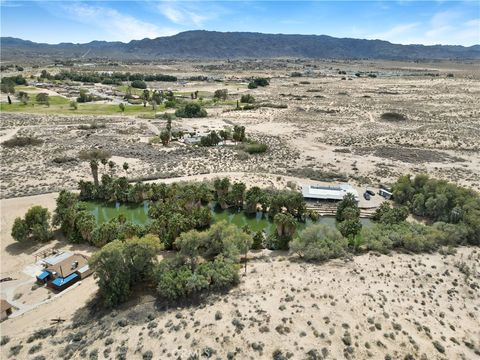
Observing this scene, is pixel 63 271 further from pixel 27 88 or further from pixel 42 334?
pixel 27 88

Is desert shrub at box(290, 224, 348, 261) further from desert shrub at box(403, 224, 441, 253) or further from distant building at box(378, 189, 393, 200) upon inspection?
distant building at box(378, 189, 393, 200)

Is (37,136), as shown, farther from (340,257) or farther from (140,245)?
→ (340,257)

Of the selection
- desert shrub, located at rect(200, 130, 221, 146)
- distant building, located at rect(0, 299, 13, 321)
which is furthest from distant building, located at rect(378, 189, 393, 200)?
distant building, located at rect(0, 299, 13, 321)

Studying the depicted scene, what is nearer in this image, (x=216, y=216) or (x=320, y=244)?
(x=320, y=244)

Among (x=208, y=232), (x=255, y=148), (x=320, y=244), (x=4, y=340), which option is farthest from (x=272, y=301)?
(x=255, y=148)

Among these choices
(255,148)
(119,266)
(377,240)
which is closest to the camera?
(119,266)

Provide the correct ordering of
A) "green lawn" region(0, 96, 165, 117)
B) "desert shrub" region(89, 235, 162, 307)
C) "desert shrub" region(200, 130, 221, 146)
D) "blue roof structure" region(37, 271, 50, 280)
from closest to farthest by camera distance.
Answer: "desert shrub" region(89, 235, 162, 307)
"blue roof structure" region(37, 271, 50, 280)
"desert shrub" region(200, 130, 221, 146)
"green lawn" region(0, 96, 165, 117)

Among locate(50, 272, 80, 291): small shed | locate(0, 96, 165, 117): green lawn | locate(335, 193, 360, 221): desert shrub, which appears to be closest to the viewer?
locate(50, 272, 80, 291): small shed

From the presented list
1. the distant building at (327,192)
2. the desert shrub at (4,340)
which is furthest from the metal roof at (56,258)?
the distant building at (327,192)
